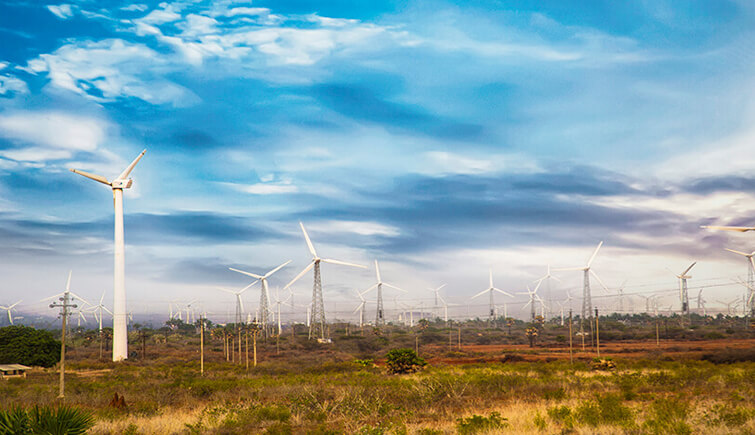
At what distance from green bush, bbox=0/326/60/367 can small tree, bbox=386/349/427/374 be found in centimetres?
5227

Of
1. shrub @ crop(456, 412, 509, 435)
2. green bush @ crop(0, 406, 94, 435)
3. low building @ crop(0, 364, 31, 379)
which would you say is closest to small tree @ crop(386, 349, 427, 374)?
shrub @ crop(456, 412, 509, 435)

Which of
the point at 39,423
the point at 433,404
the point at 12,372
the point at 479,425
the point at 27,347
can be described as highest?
the point at 39,423

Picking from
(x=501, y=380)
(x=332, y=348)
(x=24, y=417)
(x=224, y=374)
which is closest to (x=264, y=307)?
(x=332, y=348)

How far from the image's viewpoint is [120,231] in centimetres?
8556

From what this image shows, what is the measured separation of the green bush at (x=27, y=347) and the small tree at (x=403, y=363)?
5227 cm

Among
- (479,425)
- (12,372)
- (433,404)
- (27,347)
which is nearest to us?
(479,425)

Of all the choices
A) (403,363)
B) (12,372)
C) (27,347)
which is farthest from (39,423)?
(27,347)

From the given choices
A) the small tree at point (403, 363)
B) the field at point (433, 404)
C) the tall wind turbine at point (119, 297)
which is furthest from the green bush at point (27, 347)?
the small tree at point (403, 363)

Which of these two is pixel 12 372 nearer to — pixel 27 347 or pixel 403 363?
pixel 27 347

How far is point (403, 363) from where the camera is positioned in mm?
55062

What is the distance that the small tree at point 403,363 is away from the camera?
54763 millimetres

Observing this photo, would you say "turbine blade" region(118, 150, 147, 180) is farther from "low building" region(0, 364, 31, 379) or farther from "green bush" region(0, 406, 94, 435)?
"green bush" region(0, 406, 94, 435)

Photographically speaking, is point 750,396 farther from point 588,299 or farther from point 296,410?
point 588,299

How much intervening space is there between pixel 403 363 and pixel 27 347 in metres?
55.3
